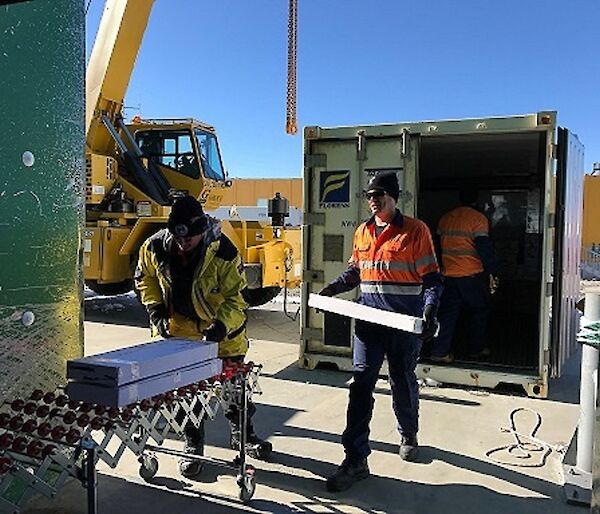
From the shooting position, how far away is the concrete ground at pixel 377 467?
335 cm

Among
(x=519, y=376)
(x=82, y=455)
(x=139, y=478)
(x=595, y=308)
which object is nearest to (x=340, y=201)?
(x=519, y=376)

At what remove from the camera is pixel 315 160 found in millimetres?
6121

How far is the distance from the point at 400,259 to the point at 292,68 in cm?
1208

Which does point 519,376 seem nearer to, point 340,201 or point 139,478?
point 340,201

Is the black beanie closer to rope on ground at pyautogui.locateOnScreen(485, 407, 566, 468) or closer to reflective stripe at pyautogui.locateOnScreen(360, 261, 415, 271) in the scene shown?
→ reflective stripe at pyautogui.locateOnScreen(360, 261, 415, 271)

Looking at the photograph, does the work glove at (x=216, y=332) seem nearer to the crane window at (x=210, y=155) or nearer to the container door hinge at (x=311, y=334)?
the container door hinge at (x=311, y=334)

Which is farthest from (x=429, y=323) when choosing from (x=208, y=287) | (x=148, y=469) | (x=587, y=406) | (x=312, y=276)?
(x=312, y=276)

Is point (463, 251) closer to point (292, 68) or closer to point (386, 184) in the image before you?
point (386, 184)

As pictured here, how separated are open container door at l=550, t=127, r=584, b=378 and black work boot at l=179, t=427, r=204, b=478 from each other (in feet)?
11.7

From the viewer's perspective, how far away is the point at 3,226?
3000mm

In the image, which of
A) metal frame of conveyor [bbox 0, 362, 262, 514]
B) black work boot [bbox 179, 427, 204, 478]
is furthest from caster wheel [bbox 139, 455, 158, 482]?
metal frame of conveyor [bbox 0, 362, 262, 514]

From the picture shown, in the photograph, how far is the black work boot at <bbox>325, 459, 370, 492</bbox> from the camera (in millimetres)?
3516

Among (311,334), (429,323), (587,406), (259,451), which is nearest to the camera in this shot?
(429,323)

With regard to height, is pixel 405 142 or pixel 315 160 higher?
pixel 405 142
